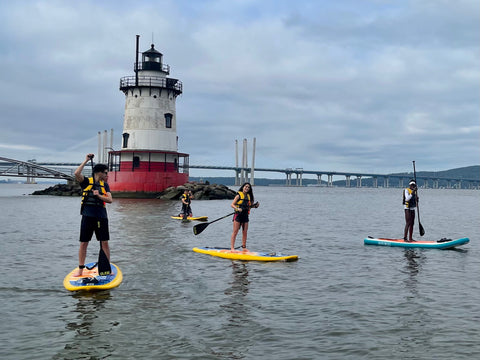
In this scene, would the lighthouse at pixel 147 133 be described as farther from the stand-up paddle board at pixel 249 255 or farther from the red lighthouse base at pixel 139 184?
the stand-up paddle board at pixel 249 255

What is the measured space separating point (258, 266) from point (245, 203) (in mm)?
2151

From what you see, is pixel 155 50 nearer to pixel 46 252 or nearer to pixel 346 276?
pixel 46 252


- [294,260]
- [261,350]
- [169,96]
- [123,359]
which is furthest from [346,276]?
[169,96]

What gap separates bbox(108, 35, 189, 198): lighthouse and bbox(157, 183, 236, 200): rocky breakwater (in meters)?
1.92

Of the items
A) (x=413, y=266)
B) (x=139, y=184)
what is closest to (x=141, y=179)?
(x=139, y=184)

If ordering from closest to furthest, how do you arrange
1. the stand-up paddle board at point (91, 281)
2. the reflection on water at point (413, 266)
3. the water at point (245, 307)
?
the water at point (245, 307) < the stand-up paddle board at point (91, 281) < the reflection on water at point (413, 266)

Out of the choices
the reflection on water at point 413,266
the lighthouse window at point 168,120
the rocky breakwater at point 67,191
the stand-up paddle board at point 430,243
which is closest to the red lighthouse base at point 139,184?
the lighthouse window at point 168,120

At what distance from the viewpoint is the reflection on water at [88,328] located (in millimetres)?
6945

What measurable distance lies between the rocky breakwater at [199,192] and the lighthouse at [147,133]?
1922 millimetres

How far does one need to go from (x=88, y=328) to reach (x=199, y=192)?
5322 cm

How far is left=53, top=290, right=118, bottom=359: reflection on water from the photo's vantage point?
695 cm

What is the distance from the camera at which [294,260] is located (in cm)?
1473

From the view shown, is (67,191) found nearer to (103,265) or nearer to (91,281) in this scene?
(103,265)

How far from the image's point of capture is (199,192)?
6119 cm
